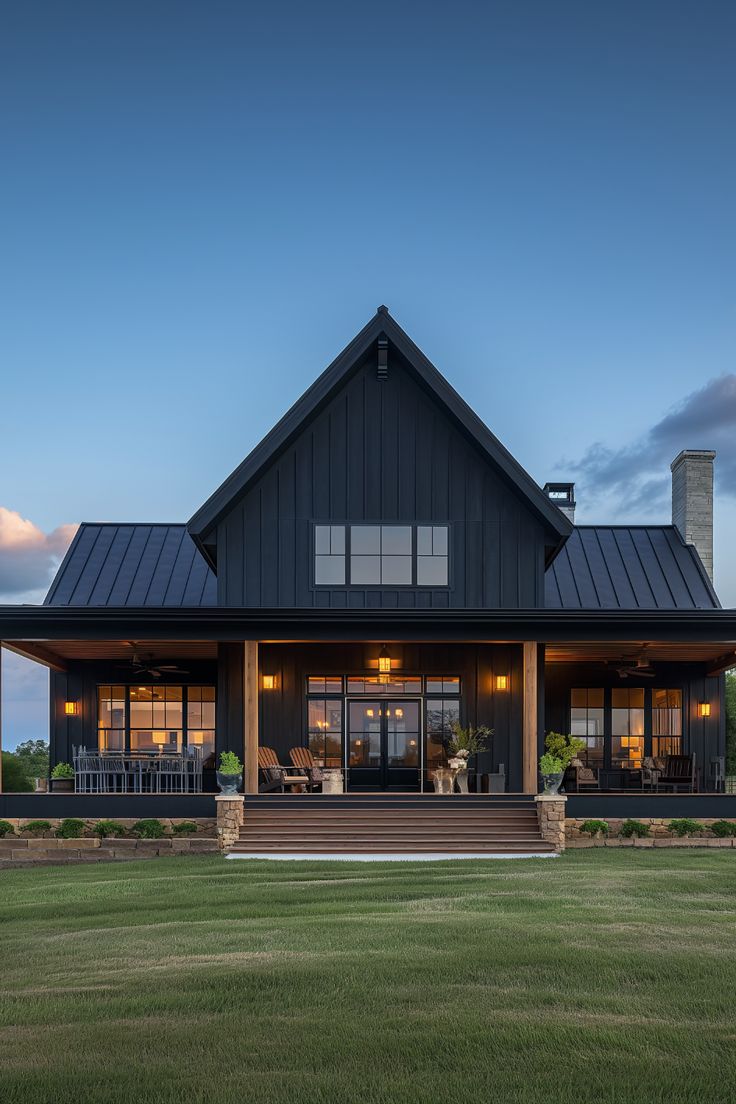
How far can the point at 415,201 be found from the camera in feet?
82.1

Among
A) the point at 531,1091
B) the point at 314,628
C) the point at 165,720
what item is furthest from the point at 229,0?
the point at 531,1091

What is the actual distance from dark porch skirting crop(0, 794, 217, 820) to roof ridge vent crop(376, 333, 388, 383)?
8.11m

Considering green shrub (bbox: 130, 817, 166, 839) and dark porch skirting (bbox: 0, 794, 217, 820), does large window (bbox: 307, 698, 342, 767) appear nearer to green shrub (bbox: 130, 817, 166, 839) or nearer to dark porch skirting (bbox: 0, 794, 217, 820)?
dark porch skirting (bbox: 0, 794, 217, 820)

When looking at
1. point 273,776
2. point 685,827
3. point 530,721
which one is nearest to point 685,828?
point 685,827

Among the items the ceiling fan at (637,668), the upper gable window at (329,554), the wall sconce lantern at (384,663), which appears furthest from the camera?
the wall sconce lantern at (384,663)

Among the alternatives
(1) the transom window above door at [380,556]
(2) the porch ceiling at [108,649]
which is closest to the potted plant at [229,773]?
(2) the porch ceiling at [108,649]

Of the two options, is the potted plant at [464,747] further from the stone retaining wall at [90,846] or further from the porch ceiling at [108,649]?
the porch ceiling at [108,649]

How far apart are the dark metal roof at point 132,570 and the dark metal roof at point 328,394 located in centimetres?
245

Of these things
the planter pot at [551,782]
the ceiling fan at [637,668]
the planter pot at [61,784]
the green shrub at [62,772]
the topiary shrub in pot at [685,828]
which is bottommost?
the topiary shrub in pot at [685,828]

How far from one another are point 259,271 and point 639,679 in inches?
722

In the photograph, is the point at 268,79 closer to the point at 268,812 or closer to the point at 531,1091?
the point at 268,812

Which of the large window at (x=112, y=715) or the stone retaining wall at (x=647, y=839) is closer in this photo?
the stone retaining wall at (x=647, y=839)

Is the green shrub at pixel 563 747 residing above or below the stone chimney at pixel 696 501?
below

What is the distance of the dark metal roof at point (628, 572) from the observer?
2062 cm
